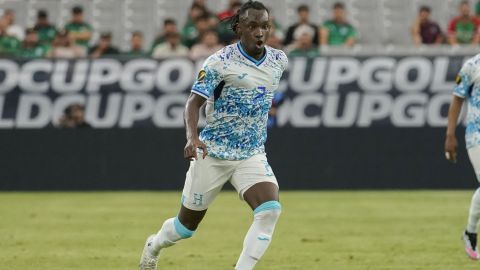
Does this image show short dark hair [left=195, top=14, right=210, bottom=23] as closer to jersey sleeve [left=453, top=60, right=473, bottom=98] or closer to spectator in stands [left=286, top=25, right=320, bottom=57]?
spectator in stands [left=286, top=25, right=320, bottom=57]

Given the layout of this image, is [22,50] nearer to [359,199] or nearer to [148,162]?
[148,162]

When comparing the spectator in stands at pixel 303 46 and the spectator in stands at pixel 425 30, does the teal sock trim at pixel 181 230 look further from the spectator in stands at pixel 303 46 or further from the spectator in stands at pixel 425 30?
the spectator in stands at pixel 425 30

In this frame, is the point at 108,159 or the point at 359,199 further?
the point at 108,159

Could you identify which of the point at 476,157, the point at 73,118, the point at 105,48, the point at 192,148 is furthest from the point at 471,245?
the point at 105,48

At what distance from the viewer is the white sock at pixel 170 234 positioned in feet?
28.4

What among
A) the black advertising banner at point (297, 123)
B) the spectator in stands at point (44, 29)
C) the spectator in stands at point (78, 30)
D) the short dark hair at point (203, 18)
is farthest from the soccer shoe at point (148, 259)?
the spectator in stands at point (44, 29)

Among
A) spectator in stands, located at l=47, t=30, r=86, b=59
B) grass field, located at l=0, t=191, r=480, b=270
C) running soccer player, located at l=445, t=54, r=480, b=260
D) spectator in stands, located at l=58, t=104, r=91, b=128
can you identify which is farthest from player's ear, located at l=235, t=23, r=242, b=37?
spectator in stands, located at l=47, t=30, r=86, b=59

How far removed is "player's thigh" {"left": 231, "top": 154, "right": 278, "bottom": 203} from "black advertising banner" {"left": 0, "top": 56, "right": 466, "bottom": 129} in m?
10.6

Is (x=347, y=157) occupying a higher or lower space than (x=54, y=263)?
lower

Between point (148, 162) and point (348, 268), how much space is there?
9.54 meters

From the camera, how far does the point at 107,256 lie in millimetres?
10875

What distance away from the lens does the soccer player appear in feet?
26.7

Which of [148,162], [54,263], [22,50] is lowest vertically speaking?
[148,162]

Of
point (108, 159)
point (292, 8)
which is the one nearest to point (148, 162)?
point (108, 159)
